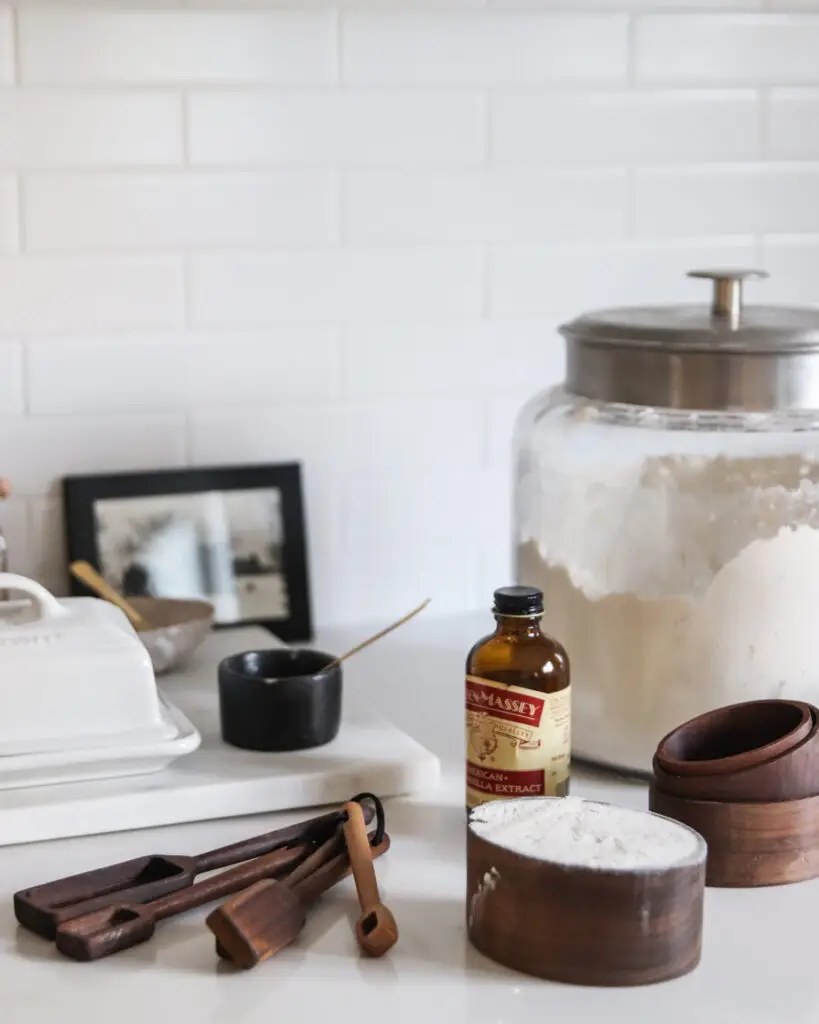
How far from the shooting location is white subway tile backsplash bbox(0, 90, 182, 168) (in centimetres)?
144

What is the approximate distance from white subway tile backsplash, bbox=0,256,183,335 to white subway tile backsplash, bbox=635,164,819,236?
53cm

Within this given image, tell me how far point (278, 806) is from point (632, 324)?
44cm

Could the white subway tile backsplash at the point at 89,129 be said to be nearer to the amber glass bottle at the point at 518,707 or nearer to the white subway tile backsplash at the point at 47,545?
the white subway tile backsplash at the point at 47,545

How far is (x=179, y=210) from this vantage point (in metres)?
1.50

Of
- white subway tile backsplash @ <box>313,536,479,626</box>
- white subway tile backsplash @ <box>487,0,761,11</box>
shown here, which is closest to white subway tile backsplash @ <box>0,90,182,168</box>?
white subway tile backsplash @ <box>487,0,761,11</box>

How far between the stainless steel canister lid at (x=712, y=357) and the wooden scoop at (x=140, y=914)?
1.37 feet

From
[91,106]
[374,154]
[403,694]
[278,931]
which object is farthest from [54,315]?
[278,931]

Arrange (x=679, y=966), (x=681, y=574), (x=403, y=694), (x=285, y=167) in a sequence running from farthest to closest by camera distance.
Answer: (x=285, y=167) < (x=403, y=694) < (x=681, y=574) < (x=679, y=966)

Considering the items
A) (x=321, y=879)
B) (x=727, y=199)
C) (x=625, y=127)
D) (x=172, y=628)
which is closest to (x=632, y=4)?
(x=625, y=127)

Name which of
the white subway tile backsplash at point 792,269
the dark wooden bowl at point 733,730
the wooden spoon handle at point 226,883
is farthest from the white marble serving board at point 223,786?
the white subway tile backsplash at point 792,269

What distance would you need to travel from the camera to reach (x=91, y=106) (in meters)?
1.46

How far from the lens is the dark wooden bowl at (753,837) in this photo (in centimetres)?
98

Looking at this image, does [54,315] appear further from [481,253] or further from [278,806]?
Answer: [278,806]

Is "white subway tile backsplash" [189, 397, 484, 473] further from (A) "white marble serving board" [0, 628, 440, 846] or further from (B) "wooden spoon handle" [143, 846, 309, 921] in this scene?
(B) "wooden spoon handle" [143, 846, 309, 921]
